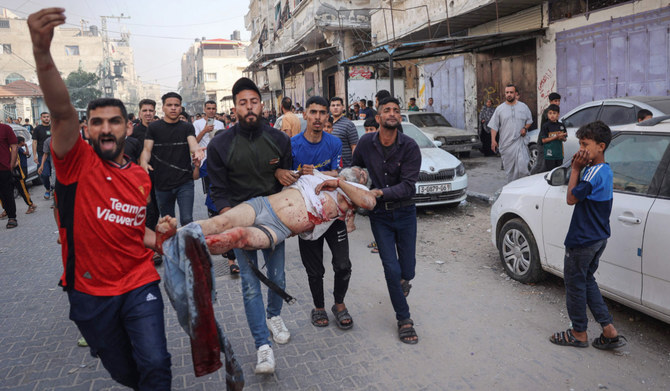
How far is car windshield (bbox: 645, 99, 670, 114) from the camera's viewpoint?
801cm

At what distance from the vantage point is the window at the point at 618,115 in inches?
338

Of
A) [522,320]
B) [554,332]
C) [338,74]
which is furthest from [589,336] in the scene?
[338,74]

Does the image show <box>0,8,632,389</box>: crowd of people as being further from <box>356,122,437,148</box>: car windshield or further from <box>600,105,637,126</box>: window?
<box>600,105,637,126</box>: window

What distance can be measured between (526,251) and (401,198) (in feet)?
6.58

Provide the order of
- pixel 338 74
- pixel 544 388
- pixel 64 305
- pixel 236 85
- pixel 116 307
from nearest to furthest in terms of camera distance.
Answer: pixel 116 307 < pixel 544 388 < pixel 236 85 < pixel 64 305 < pixel 338 74

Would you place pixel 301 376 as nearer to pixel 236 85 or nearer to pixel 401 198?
pixel 401 198

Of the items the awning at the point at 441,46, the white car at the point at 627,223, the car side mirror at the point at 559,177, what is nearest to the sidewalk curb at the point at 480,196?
the awning at the point at 441,46

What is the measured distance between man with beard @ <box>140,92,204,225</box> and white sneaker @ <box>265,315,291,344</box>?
2.27m

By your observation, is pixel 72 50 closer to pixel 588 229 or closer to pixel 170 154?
pixel 170 154

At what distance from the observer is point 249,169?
3365 millimetres

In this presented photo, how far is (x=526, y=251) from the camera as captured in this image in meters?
4.94

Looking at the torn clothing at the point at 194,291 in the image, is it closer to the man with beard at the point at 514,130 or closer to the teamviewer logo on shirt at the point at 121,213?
the teamviewer logo on shirt at the point at 121,213

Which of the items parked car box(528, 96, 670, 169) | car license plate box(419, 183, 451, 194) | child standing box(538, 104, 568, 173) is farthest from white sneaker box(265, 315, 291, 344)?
parked car box(528, 96, 670, 169)

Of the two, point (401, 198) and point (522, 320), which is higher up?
point (401, 198)
